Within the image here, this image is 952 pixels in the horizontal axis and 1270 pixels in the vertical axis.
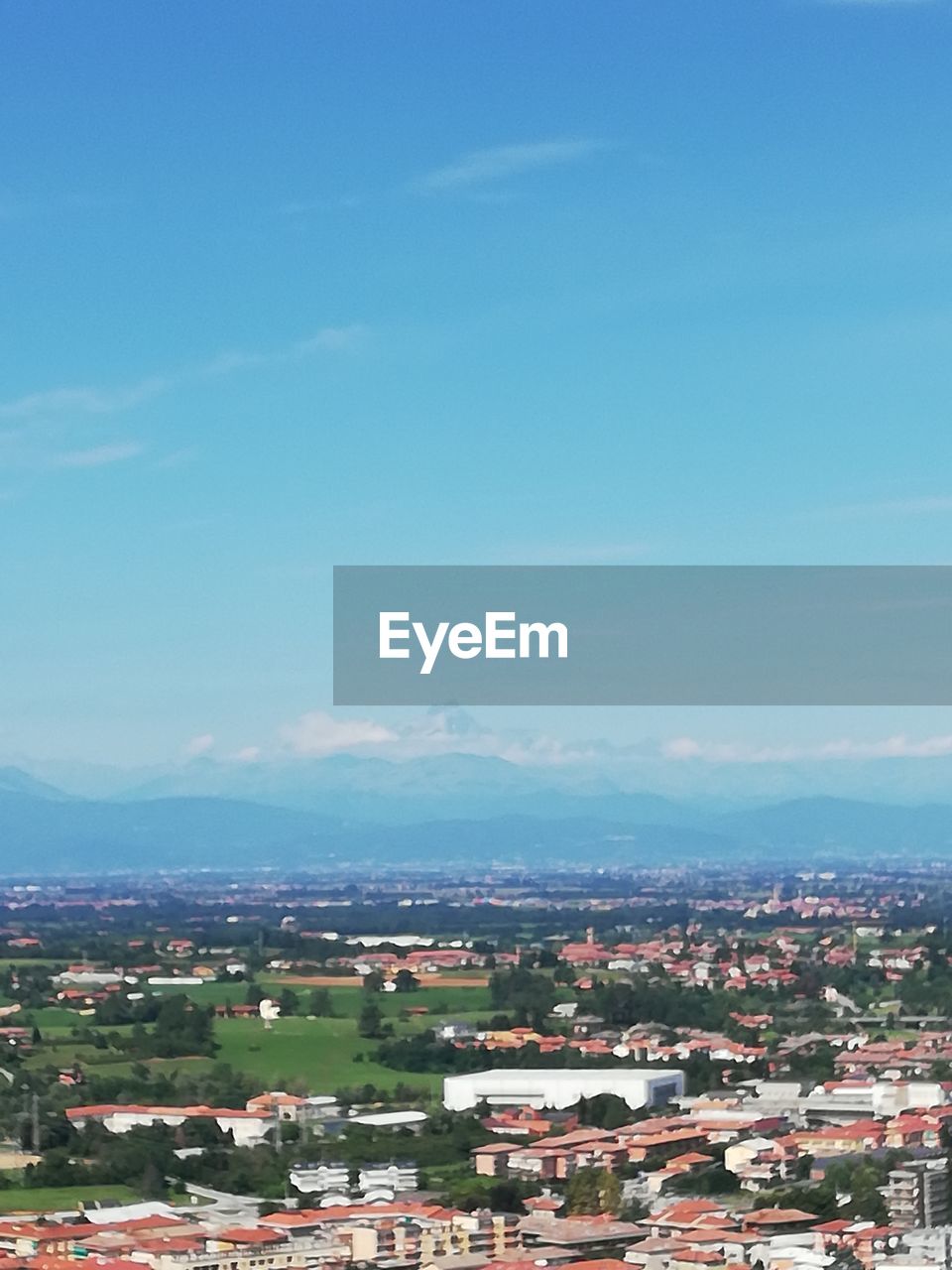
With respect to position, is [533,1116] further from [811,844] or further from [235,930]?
[811,844]

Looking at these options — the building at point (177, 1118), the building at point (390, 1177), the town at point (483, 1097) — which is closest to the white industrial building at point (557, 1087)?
the town at point (483, 1097)

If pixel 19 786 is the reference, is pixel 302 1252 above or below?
below

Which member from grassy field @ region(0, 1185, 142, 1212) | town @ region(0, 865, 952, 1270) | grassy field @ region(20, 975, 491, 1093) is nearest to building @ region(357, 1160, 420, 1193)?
town @ region(0, 865, 952, 1270)

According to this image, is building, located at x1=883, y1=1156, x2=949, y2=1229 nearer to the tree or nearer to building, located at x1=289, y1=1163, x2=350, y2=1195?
the tree

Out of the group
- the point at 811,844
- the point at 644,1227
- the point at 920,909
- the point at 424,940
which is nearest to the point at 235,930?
the point at 424,940

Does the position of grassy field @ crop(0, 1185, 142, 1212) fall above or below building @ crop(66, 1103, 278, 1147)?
below

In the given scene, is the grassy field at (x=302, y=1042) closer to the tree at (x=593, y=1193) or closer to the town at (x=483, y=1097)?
the town at (x=483, y=1097)
